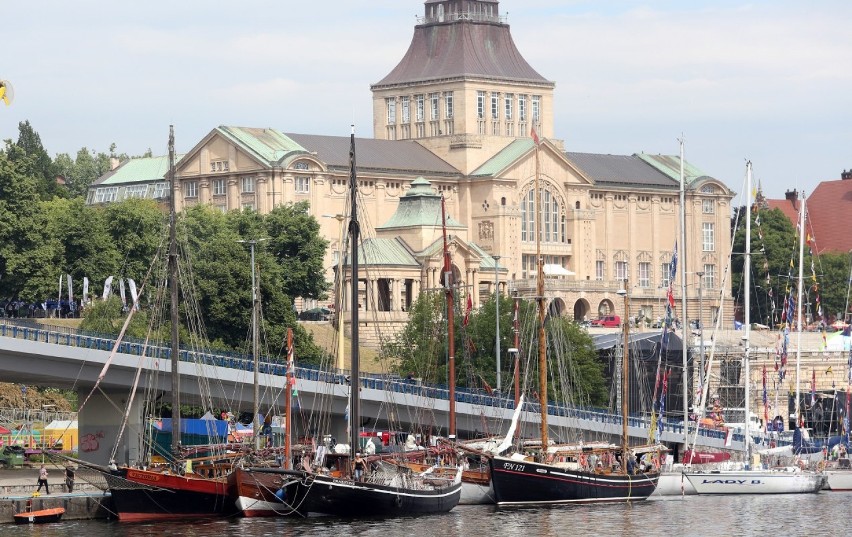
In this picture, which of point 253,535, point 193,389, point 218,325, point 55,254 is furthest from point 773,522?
point 55,254

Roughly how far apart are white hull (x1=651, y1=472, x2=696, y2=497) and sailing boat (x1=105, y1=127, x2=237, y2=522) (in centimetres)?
2291

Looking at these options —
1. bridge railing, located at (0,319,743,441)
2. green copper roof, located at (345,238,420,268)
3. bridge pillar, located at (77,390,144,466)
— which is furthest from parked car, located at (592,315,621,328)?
bridge pillar, located at (77,390,144,466)

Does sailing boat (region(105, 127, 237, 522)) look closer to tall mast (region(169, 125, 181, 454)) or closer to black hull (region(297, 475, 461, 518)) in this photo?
tall mast (region(169, 125, 181, 454))

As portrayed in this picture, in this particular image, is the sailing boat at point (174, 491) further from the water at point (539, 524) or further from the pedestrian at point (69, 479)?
the pedestrian at point (69, 479)

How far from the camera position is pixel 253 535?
89625 millimetres

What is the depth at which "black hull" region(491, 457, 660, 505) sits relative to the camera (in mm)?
101250

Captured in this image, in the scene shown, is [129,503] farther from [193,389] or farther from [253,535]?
[193,389]

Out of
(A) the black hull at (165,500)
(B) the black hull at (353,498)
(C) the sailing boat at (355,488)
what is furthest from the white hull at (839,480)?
(A) the black hull at (165,500)

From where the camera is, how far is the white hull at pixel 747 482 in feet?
371

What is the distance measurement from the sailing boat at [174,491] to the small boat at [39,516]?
2.22 metres

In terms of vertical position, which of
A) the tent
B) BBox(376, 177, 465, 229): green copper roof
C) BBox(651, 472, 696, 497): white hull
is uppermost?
BBox(376, 177, 465, 229): green copper roof

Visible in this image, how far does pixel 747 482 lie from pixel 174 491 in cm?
3029

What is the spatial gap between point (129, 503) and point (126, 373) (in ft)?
54.9

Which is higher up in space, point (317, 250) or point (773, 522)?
point (317, 250)
